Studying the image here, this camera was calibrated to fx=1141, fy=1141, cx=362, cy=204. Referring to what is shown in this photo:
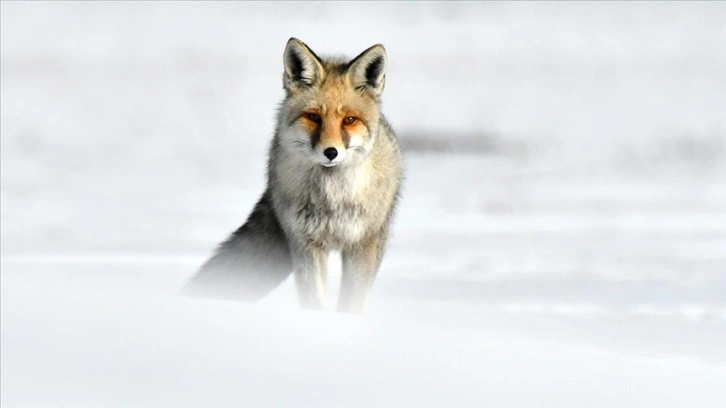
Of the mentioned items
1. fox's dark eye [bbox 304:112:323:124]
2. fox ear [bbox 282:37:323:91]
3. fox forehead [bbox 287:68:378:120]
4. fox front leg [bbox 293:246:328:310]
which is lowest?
fox front leg [bbox 293:246:328:310]

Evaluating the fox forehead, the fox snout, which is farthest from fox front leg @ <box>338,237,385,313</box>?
the fox forehead

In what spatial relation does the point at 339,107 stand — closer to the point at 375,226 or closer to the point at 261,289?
the point at 375,226

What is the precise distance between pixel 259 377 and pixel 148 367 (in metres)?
0.45

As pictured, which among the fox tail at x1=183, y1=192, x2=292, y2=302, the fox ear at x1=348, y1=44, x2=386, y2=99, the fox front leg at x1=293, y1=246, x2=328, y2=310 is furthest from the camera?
the fox tail at x1=183, y1=192, x2=292, y2=302

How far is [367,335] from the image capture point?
547 cm

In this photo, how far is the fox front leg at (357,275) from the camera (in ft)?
24.1

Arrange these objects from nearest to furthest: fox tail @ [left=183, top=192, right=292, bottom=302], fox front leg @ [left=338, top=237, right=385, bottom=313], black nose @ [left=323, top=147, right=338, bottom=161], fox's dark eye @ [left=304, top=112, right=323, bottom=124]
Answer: black nose @ [left=323, top=147, right=338, bottom=161] → fox's dark eye @ [left=304, top=112, right=323, bottom=124] → fox front leg @ [left=338, top=237, right=385, bottom=313] → fox tail @ [left=183, top=192, right=292, bottom=302]

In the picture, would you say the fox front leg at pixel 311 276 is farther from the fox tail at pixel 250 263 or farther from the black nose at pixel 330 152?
the black nose at pixel 330 152

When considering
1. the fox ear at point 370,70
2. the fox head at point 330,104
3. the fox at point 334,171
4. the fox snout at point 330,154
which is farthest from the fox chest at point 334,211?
the fox ear at point 370,70

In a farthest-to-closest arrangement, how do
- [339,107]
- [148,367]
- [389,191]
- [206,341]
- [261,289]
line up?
[261,289]
[389,191]
[339,107]
[206,341]
[148,367]

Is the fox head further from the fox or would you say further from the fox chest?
the fox chest

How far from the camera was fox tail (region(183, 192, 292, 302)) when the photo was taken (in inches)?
315

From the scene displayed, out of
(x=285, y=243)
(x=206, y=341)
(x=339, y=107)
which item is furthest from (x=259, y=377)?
(x=285, y=243)

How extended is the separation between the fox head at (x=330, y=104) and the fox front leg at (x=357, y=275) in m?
0.60
